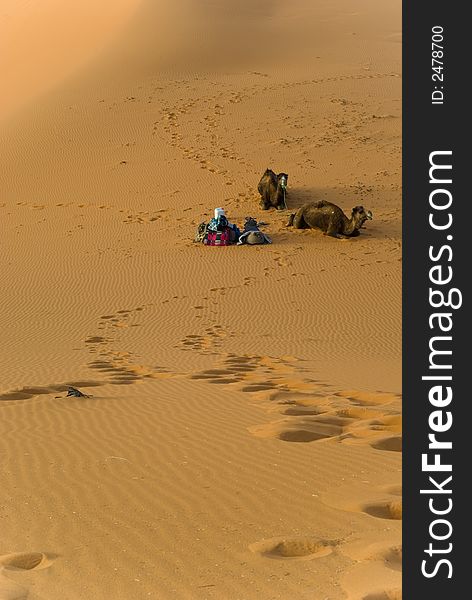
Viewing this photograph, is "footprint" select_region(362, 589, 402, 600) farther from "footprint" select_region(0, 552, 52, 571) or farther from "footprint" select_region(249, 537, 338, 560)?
"footprint" select_region(0, 552, 52, 571)

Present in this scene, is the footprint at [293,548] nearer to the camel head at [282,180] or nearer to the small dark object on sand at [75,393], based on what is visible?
the small dark object on sand at [75,393]

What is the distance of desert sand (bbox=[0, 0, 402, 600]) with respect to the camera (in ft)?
16.4

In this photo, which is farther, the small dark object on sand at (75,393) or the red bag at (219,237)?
the red bag at (219,237)

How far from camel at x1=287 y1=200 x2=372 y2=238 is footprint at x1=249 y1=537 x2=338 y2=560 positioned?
51.0 ft

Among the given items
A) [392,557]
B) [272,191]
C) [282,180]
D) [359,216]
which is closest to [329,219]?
[359,216]

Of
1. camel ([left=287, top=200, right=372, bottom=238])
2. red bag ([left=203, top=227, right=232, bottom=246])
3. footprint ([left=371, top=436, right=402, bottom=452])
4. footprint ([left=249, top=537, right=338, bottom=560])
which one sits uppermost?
camel ([left=287, top=200, right=372, bottom=238])

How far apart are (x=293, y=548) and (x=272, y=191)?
17.6 meters

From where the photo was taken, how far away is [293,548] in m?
4.88

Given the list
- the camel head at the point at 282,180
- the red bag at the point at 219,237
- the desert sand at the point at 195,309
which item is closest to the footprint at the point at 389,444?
the desert sand at the point at 195,309

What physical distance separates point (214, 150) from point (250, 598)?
2339 cm

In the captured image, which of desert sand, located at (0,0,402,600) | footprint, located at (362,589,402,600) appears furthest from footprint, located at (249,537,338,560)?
footprint, located at (362,589,402,600)

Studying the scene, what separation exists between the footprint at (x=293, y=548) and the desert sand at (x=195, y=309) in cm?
1

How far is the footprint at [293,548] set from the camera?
4793mm

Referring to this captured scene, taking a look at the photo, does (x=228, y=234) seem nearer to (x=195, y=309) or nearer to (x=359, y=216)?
(x=359, y=216)
